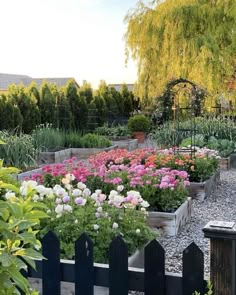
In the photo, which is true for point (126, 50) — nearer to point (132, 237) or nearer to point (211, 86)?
point (211, 86)

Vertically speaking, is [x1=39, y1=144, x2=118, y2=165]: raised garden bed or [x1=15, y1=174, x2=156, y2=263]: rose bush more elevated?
[x1=15, y1=174, x2=156, y2=263]: rose bush

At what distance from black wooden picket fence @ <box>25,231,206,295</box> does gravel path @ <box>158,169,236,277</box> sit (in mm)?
1346

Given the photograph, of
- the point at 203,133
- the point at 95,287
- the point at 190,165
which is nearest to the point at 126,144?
the point at 203,133

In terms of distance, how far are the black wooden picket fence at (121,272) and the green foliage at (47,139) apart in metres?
7.52

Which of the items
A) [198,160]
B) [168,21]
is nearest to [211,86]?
[168,21]

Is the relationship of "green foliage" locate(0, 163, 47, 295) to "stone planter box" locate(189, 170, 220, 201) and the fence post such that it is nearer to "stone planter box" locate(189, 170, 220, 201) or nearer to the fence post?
the fence post

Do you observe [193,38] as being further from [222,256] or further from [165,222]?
[222,256]

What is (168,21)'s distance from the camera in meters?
11.9

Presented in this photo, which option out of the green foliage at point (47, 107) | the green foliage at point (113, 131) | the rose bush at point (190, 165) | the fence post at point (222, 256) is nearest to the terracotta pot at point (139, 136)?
the green foliage at point (113, 131)

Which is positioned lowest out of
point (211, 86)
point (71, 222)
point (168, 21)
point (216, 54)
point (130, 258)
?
point (130, 258)

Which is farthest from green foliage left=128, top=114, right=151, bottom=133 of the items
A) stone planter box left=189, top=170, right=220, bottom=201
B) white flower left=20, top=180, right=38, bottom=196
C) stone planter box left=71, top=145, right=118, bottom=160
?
white flower left=20, top=180, right=38, bottom=196

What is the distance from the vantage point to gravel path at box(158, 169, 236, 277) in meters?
3.67

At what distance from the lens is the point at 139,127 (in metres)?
14.4

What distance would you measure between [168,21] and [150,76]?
6.60 feet
